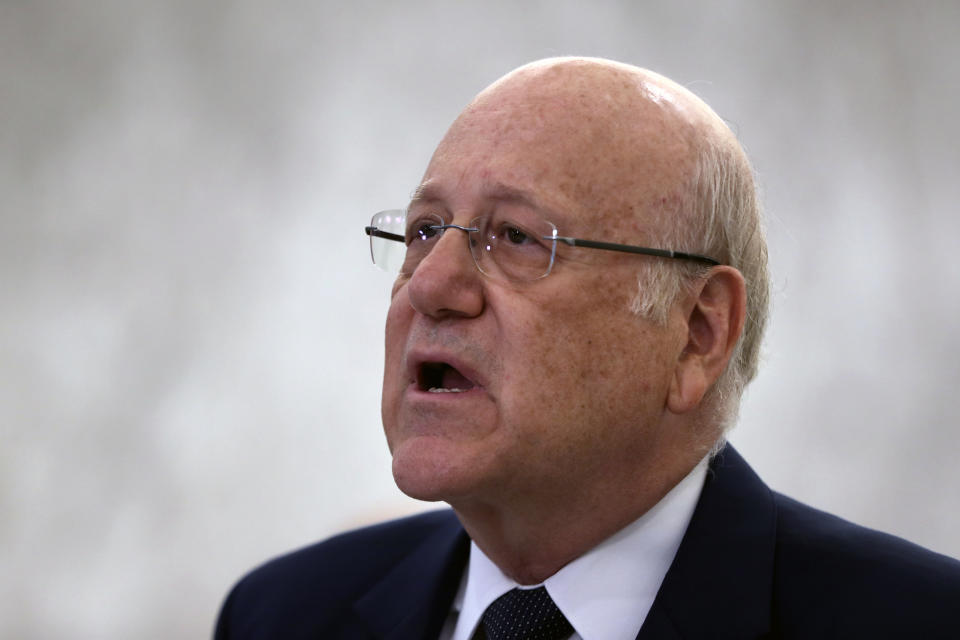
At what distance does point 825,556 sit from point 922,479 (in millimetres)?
2059

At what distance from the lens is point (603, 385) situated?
1.53 metres

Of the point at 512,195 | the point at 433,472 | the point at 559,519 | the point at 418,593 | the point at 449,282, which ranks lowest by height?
the point at 418,593

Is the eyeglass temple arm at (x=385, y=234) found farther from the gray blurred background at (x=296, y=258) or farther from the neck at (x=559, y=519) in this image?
the gray blurred background at (x=296, y=258)

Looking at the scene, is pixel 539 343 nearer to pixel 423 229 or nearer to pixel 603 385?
pixel 603 385

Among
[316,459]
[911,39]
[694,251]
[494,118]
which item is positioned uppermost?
[911,39]

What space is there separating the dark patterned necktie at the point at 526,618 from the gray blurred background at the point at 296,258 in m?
1.51

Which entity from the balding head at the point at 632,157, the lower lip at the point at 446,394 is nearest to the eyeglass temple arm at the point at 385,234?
the balding head at the point at 632,157

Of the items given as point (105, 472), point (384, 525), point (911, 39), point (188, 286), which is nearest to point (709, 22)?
point (911, 39)

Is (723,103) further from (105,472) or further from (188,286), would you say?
(105,472)

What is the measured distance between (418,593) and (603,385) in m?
0.61

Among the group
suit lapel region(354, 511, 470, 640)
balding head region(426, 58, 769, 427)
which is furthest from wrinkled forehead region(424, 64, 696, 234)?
suit lapel region(354, 511, 470, 640)

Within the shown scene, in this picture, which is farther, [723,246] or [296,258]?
[296,258]

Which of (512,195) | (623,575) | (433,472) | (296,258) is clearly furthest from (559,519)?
(296,258)

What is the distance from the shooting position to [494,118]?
5.47 ft
